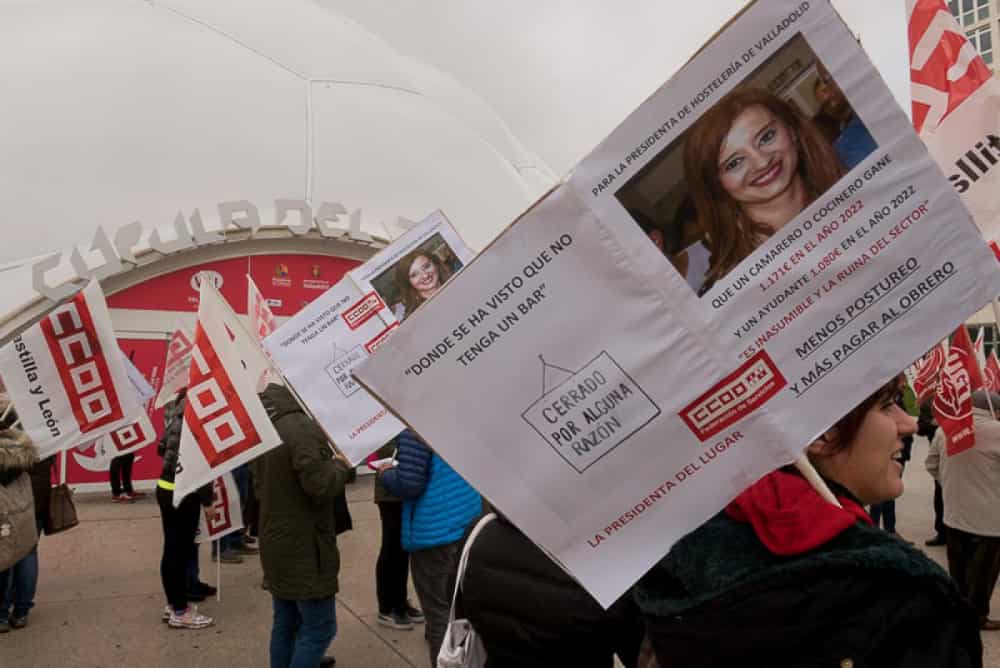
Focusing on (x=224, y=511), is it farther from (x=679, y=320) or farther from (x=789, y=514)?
(x=789, y=514)

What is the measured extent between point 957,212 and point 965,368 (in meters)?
4.23

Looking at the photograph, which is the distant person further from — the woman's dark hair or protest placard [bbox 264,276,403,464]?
protest placard [bbox 264,276,403,464]

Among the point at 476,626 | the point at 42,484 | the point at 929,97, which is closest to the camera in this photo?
the point at 476,626

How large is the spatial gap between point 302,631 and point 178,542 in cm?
228

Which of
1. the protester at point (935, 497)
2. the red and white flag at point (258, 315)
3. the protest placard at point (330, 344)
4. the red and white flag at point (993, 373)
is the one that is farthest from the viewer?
the red and white flag at point (993, 373)

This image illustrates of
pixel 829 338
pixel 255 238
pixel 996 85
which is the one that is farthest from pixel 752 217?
pixel 255 238

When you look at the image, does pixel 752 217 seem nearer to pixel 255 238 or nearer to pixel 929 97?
pixel 929 97

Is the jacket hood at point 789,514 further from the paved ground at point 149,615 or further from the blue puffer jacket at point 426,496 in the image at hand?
the paved ground at point 149,615

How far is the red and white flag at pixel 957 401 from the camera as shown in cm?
537

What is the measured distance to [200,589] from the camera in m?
7.19

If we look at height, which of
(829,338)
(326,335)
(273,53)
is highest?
(273,53)

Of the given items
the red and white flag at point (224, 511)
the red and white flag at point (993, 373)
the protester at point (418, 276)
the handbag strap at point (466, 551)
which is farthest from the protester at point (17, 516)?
the red and white flag at point (993, 373)

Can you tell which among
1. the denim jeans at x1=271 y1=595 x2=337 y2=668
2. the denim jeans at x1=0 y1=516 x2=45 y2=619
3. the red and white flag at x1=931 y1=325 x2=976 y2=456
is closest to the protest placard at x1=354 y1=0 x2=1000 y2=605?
the denim jeans at x1=271 y1=595 x2=337 y2=668

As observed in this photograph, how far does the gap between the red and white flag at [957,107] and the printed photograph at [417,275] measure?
2.54 metres
